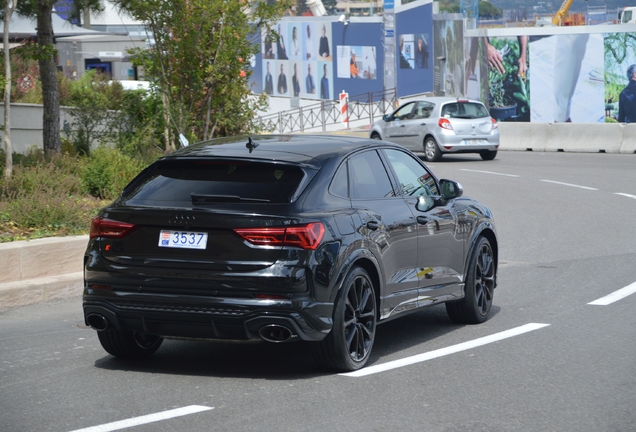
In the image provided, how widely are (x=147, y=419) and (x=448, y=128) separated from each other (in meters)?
21.8

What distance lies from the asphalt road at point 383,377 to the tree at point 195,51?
6420 mm

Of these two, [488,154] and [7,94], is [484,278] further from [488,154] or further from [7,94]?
[488,154]

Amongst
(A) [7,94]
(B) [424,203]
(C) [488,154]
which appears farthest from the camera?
(C) [488,154]

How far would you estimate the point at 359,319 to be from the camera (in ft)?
22.8

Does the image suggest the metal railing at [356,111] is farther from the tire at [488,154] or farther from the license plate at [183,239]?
the license plate at [183,239]

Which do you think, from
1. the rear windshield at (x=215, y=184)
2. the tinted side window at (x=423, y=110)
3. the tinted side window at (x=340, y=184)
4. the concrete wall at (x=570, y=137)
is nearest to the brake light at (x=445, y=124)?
the tinted side window at (x=423, y=110)

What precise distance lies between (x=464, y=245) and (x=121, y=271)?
317 cm

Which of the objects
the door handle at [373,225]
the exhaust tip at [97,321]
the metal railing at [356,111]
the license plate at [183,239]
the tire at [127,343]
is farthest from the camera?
the metal railing at [356,111]

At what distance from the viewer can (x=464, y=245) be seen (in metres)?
8.56

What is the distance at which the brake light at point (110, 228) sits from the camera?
6652mm

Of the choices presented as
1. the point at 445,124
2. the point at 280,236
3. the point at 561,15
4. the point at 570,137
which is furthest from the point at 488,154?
the point at 561,15

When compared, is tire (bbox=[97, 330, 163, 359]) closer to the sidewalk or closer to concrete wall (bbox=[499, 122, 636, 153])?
the sidewalk

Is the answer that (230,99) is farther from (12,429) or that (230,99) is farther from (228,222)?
(12,429)

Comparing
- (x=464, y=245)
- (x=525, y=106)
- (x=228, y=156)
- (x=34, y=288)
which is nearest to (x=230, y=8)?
(x=34, y=288)
